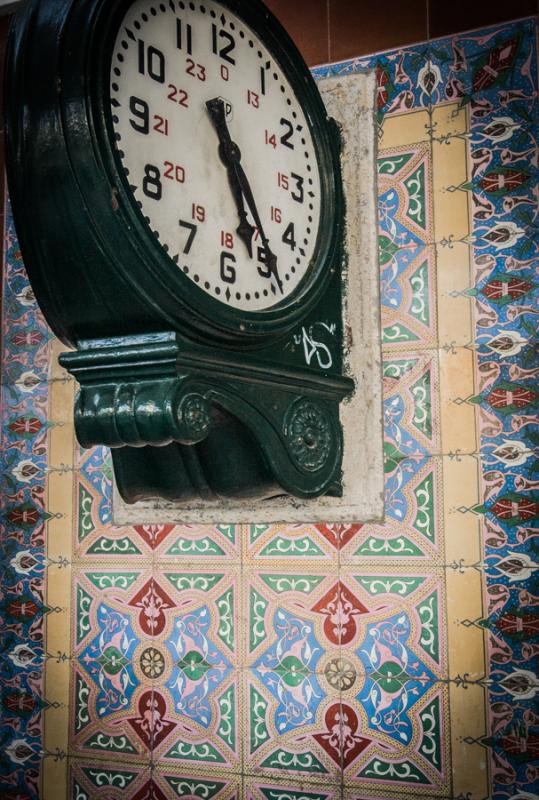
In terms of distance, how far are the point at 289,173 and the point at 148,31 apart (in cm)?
35

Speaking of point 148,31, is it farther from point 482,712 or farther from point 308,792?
point 308,792

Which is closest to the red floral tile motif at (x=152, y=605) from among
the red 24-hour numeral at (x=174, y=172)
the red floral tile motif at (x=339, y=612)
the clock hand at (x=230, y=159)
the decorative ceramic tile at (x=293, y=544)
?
the decorative ceramic tile at (x=293, y=544)

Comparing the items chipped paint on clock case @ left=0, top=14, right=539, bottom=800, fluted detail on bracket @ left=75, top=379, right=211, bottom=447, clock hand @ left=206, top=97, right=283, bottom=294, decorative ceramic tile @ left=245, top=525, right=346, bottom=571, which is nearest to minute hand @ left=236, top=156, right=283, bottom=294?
clock hand @ left=206, top=97, right=283, bottom=294

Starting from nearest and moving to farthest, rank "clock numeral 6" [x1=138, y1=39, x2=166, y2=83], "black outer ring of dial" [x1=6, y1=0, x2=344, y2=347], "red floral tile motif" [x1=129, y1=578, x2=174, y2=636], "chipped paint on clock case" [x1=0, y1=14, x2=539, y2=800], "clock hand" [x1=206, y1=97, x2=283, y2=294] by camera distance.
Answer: "black outer ring of dial" [x1=6, y1=0, x2=344, y2=347] → "clock numeral 6" [x1=138, y1=39, x2=166, y2=83] → "clock hand" [x1=206, y1=97, x2=283, y2=294] → "chipped paint on clock case" [x1=0, y1=14, x2=539, y2=800] → "red floral tile motif" [x1=129, y1=578, x2=174, y2=636]

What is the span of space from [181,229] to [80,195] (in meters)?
0.16

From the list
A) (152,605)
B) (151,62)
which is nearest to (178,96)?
(151,62)

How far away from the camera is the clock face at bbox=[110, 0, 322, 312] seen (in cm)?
118

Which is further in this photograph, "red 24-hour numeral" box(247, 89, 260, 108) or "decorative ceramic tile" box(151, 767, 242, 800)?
"decorative ceramic tile" box(151, 767, 242, 800)

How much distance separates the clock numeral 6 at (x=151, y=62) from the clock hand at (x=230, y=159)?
0.10m

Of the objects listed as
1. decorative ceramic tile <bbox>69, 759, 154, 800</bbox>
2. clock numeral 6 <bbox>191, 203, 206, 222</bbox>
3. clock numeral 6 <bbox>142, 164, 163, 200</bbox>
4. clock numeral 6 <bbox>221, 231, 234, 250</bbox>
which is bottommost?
decorative ceramic tile <bbox>69, 759, 154, 800</bbox>

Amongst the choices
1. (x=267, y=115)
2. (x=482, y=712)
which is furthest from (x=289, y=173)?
(x=482, y=712)

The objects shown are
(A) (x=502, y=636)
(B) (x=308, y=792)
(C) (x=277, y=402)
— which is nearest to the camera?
(C) (x=277, y=402)

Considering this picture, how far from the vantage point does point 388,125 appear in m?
1.75

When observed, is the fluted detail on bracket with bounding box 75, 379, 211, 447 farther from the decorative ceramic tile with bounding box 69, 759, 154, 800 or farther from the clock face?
the decorative ceramic tile with bounding box 69, 759, 154, 800
